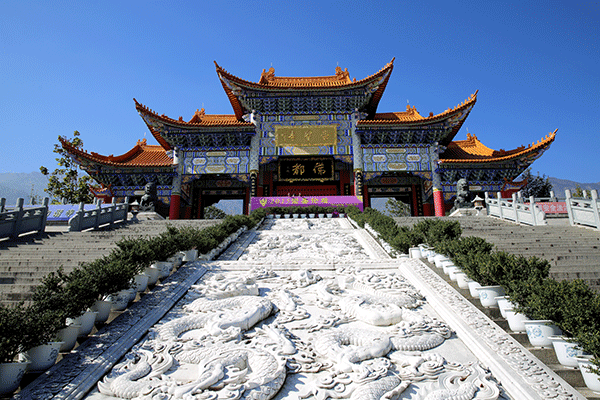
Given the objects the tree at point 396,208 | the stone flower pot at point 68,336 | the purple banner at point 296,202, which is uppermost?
the tree at point 396,208

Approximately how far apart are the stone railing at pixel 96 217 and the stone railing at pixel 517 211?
13.4 meters

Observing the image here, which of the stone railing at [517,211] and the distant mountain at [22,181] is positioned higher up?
the distant mountain at [22,181]

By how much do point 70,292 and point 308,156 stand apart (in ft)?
51.8

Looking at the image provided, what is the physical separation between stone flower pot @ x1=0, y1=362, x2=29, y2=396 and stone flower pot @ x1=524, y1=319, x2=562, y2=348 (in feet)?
14.0

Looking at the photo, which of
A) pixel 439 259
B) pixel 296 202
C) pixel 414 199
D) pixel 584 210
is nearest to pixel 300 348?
pixel 439 259

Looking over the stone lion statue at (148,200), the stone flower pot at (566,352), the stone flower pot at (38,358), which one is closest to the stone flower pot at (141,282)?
the stone flower pot at (38,358)

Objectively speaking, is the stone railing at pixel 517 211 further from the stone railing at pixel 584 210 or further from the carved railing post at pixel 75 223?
the carved railing post at pixel 75 223

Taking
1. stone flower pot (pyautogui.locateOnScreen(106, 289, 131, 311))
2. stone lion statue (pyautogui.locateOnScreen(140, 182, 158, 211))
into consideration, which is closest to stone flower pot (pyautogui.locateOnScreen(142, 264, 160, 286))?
stone flower pot (pyautogui.locateOnScreen(106, 289, 131, 311))

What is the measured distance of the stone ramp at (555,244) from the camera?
509cm

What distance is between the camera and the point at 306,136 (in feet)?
59.9

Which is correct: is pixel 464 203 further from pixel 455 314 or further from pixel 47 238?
pixel 47 238

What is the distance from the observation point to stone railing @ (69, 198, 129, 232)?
9.88 meters

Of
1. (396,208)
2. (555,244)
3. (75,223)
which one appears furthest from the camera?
(396,208)

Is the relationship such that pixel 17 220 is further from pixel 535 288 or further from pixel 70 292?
pixel 535 288
